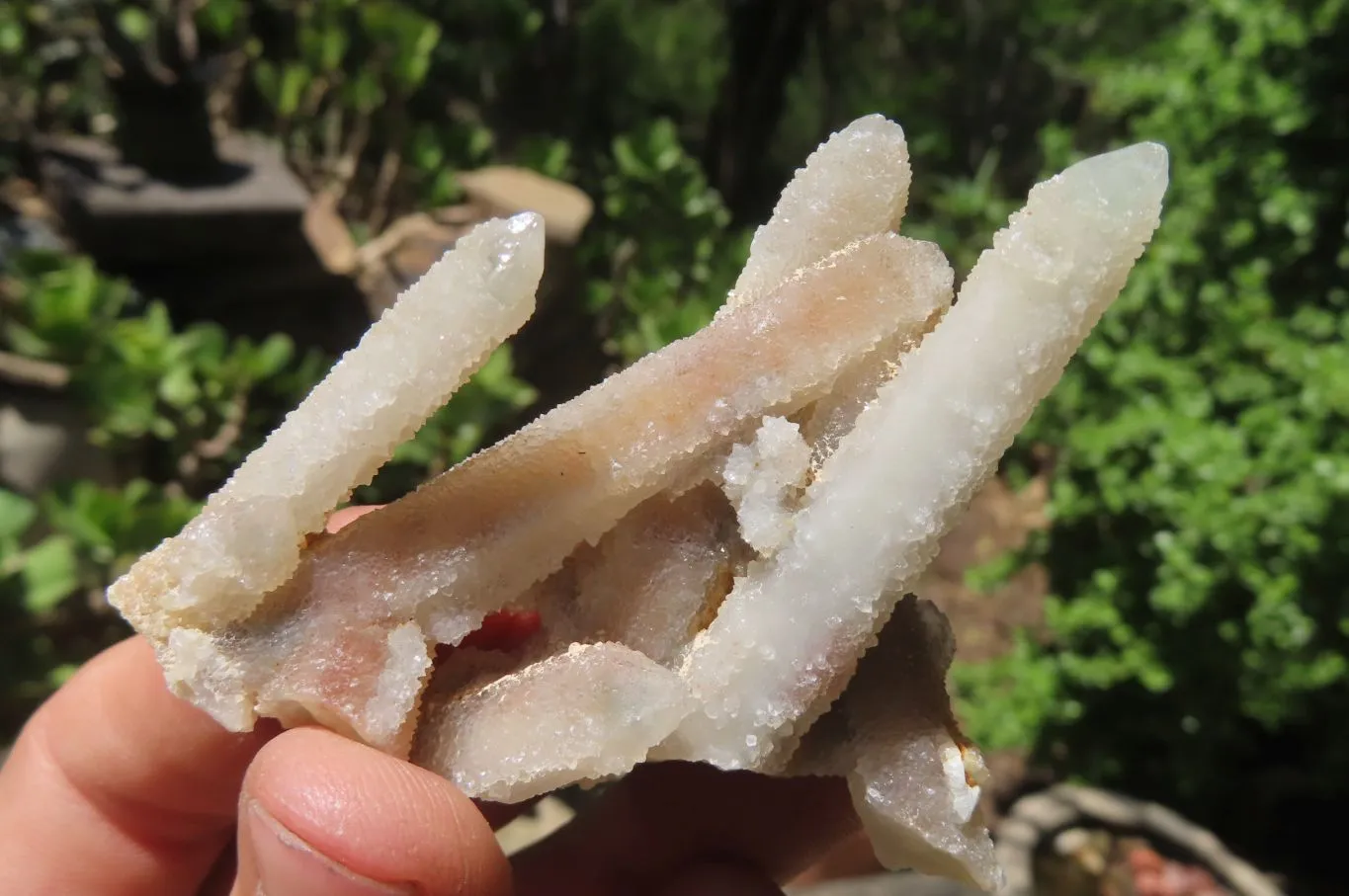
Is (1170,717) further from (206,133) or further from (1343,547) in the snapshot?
(206,133)

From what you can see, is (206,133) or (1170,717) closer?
(1170,717)

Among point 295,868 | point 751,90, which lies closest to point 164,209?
point 751,90

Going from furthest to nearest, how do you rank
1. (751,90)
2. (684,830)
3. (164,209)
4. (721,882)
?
(751,90), (164,209), (684,830), (721,882)

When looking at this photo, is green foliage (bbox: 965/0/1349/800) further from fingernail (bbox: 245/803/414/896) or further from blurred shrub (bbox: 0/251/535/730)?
fingernail (bbox: 245/803/414/896)

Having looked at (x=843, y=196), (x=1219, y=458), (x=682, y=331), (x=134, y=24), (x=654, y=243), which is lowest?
(x=654, y=243)

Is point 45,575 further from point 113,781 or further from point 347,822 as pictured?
point 347,822

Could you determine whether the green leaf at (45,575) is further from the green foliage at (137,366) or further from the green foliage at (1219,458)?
the green foliage at (1219,458)

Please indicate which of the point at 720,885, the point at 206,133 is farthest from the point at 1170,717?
the point at 206,133
